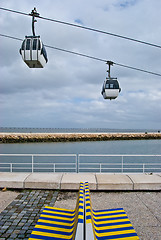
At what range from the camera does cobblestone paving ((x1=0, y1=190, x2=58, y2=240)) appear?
3824 mm

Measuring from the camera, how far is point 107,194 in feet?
19.7

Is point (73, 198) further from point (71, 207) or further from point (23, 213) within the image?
point (23, 213)

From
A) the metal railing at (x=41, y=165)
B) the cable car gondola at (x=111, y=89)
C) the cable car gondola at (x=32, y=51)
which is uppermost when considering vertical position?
the cable car gondola at (x=32, y=51)

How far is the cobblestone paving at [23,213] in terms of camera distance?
3.82 meters

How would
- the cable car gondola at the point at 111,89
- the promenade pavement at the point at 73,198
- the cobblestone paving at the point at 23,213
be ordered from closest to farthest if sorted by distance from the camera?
the cobblestone paving at the point at 23,213 < the promenade pavement at the point at 73,198 < the cable car gondola at the point at 111,89

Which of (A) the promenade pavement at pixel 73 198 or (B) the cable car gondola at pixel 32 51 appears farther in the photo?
(B) the cable car gondola at pixel 32 51

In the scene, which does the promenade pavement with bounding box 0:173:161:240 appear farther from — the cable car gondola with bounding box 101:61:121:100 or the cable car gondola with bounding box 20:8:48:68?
the cable car gondola with bounding box 20:8:48:68

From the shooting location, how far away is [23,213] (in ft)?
15.2

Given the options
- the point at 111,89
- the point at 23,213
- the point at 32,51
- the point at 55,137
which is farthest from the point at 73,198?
the point at 55,137

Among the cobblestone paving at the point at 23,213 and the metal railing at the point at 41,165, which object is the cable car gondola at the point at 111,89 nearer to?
the metal railing at the point at 41,165

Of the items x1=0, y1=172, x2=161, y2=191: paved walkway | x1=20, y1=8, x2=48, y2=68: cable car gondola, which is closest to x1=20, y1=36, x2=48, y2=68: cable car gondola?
x1=20, y1=8, x2=48, y2=68: cable car gondola

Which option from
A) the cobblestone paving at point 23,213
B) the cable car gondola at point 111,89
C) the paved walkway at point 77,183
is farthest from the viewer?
the cable car gondola at point 111,89

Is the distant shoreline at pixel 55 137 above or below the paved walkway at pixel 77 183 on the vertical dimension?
below

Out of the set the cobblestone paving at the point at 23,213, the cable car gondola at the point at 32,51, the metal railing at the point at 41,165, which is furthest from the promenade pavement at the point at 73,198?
the cable car gondola at the point at 32,51
